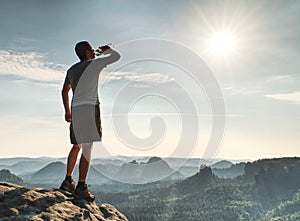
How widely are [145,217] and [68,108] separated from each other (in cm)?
18595

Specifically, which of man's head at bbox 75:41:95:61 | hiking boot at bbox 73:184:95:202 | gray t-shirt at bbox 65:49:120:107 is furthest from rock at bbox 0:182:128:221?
man's head at bbox 75:41:95:61

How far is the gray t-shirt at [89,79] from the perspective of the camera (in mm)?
6973

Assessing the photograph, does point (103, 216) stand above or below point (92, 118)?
below

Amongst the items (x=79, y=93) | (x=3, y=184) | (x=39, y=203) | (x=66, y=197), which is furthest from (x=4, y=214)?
(x=79, y=93)

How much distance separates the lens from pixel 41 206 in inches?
227

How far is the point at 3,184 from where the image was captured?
6.16 metres

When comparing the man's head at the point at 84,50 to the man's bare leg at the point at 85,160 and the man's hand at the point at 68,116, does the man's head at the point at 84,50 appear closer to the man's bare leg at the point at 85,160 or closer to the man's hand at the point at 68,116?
the man's hand at the point at 68,116

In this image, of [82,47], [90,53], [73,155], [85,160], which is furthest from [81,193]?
[82,47]

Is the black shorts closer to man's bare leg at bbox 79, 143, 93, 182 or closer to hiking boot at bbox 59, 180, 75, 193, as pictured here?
man's bare leg at bbox 79, 143, 93, 182

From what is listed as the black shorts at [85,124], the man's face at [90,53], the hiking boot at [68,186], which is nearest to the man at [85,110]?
the black shorts at [85,124]

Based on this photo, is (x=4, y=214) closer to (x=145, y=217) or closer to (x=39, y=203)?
(x=39, y=203)

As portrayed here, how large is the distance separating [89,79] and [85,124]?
95 cm

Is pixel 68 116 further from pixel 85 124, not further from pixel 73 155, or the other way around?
pixel 73 155

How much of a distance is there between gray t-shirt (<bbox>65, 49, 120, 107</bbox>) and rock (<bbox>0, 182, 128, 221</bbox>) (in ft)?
6.42
